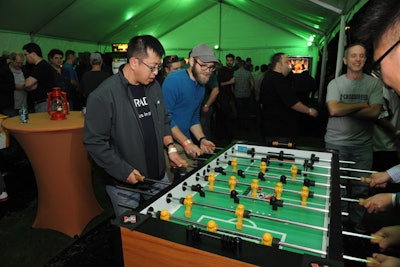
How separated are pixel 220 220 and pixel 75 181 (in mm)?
1867

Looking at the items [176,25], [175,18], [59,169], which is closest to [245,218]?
[59,169]

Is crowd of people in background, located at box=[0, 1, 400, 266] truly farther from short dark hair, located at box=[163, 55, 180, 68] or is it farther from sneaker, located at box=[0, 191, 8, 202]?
sneaker, located at box=[0, 191, 8, 202]

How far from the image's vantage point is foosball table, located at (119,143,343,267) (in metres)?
0.93

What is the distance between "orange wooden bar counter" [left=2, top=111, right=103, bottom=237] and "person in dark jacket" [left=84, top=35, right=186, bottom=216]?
825 mm

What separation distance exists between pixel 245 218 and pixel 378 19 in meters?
0.94

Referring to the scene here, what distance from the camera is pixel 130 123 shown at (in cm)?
182

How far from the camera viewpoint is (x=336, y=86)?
2.68m

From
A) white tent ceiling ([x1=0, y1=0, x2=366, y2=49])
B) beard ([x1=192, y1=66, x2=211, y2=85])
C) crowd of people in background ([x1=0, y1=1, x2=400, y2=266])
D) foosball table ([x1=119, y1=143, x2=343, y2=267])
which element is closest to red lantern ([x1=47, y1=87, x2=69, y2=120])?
crowd of people in background ([x1=0, y1=1, x2=400, y2=266])

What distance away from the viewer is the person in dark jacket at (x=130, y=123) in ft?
5.61

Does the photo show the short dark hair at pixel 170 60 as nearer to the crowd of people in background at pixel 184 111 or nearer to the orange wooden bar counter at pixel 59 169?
the crowd of people in background at pixel 184 111

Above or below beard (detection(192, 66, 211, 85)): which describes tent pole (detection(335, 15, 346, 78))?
above

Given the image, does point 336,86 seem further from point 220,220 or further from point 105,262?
point 105,262

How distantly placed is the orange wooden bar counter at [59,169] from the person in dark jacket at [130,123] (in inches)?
32.5

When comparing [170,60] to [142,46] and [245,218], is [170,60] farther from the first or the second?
[245,218]
